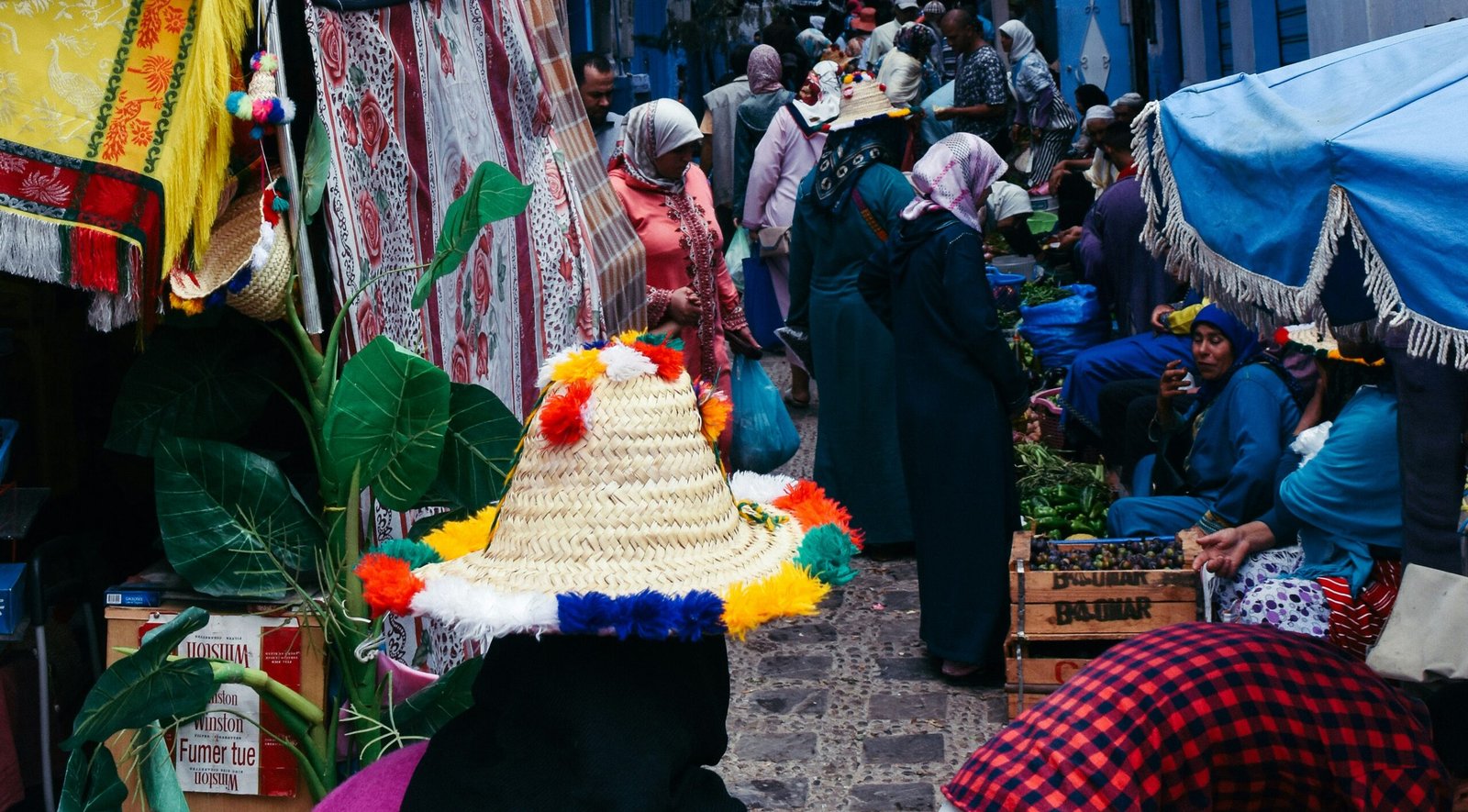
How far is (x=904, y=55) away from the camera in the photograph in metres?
13.5

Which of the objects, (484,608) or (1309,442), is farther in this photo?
(1309,442)

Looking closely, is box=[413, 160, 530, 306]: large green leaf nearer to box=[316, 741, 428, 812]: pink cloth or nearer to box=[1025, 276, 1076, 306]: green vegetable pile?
box=[316, 741, 428, 812]: pink cloth

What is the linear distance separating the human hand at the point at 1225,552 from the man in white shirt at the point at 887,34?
10.7m

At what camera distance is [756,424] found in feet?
24.1

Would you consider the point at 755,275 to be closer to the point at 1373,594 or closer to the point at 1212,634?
the point at 1373,594

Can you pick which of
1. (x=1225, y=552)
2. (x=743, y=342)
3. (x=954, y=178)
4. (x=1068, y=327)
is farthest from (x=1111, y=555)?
(x=1068, y=327)

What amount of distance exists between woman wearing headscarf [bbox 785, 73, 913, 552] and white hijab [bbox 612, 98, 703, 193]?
0.67 m

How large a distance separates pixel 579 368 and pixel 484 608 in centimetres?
45

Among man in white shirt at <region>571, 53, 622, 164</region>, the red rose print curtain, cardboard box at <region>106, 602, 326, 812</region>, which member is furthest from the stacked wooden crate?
man in white shirt at <region>571, 53, 622, 164</region>

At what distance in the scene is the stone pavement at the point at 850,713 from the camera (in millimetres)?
4992

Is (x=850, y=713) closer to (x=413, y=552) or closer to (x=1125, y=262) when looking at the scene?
(x=413, y=552)

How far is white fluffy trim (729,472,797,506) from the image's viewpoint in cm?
308

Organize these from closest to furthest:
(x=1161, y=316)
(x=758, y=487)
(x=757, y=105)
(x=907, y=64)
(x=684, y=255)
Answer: (x=758, y=487) < (x=684, y=255) < (x=1161, y=316) < (x=757, y=105) < (x=907, y=64)

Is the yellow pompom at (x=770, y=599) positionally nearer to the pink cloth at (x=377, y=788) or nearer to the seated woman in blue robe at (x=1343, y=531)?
the pink cloth at (x=377, y=788)
